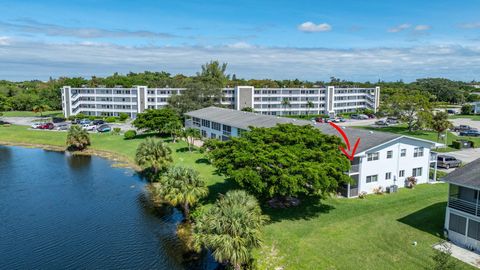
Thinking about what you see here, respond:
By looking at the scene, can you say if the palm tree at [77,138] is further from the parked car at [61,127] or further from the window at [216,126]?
the window at [216,126]

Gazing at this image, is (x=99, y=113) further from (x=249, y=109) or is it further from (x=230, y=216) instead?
(x=230, y=216)

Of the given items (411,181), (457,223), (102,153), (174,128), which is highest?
(174,128)

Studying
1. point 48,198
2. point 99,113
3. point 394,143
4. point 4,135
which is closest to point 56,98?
point 99,113

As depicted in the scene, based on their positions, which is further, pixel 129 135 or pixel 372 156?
pixel 129 135

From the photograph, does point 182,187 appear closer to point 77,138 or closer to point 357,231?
point 357,231

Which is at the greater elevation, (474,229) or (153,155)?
(153,155)

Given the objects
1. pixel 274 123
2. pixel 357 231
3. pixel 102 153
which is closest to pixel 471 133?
pixel 274 123

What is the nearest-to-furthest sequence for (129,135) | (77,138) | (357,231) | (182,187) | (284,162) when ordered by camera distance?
(357,231) < (284,162) < (182,187) < (77,138) < (129,135)
